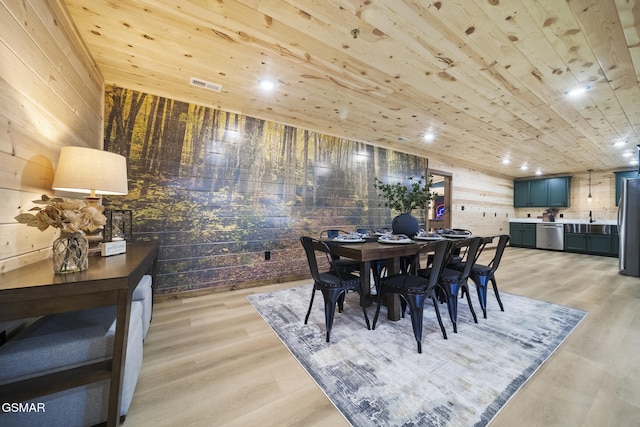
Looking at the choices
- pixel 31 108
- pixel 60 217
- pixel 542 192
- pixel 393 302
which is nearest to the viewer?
pixel 60 217

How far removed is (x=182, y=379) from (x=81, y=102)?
234cm

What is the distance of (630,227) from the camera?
176 inches

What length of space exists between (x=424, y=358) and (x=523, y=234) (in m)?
8.25

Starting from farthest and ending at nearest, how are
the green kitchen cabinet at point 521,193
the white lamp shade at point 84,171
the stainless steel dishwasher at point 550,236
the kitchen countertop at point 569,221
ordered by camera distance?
the green kitchen cabinet at point 521,193, the stainless steel dishwasher at point 550,236, the kitchen countertop at point 569,221, the white lamp shade at point 84,171

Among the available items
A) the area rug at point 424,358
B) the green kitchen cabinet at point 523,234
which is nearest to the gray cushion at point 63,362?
the area rug at point 424,358

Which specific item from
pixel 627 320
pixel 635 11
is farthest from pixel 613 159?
pixel 635 11

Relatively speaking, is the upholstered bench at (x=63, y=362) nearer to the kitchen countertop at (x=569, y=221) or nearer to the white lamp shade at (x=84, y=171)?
the white lamp shade at (x=84, y=171)

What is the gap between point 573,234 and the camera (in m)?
6.69

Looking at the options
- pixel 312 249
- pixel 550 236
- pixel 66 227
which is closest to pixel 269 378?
pixel 312 249

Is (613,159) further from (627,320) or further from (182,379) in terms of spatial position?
(182,379)

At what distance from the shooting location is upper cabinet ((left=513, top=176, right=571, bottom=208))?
23.8 ft

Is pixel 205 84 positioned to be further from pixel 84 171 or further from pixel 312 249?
pixel 312 249

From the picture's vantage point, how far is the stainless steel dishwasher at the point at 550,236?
689 centimetres

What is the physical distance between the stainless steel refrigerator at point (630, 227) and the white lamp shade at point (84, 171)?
25.2 ft
